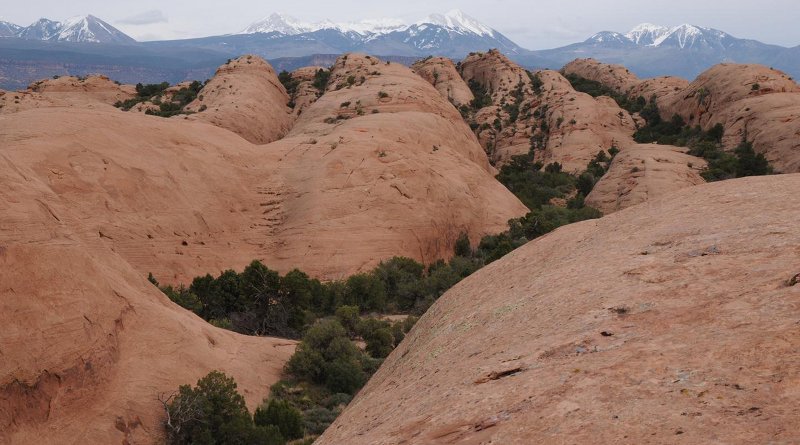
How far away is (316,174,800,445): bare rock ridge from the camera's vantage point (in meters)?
5.84

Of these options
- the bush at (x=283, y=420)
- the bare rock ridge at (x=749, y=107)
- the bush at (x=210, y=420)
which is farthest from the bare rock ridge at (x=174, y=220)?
the bare rock ridge at (x=749, y=107)

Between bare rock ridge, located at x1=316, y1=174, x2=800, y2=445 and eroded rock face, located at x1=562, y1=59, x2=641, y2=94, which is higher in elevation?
eroded rock face, located at x1=562, y1=59, x2=641, y2=94

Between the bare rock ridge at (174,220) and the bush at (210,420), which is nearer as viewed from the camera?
the bare rock ridge at (174,220)

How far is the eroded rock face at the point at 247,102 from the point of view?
55.9 m

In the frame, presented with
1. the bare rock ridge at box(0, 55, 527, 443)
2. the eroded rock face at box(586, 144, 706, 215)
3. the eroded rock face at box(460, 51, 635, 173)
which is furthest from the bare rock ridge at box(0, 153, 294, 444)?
the eroded rock face at box(460, 51, 635, 173)

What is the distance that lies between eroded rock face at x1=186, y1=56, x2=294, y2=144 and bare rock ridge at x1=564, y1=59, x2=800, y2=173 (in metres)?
40.8

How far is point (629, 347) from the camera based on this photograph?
23.6 ft

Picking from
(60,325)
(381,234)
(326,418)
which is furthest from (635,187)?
(60,325)

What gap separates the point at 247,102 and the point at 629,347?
188ft

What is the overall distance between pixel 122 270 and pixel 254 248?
13541 mm

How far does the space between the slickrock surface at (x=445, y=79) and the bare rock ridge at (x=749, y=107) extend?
23776 mm

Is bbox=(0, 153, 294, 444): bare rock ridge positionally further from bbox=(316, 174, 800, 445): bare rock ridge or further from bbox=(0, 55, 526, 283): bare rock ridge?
bbox=(0, 55, 526, 283): bare rock ridge

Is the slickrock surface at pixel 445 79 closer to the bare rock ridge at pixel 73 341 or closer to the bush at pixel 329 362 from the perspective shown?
the bush at pixel 329 362

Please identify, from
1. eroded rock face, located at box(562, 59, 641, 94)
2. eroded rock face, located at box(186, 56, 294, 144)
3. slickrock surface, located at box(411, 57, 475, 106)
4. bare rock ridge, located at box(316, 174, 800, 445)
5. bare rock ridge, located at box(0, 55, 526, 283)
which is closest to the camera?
bare rock ridge, located at box(316, 174, 800, 445)
